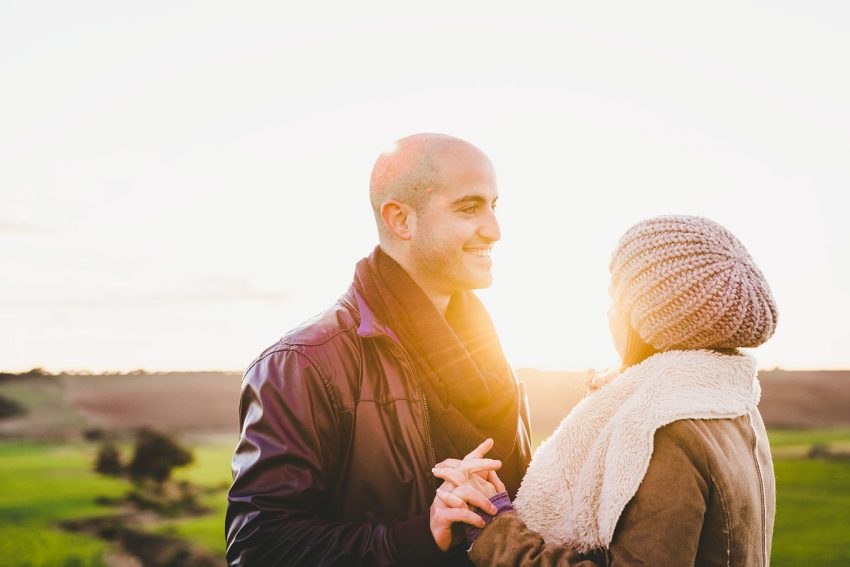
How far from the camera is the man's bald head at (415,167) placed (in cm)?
289

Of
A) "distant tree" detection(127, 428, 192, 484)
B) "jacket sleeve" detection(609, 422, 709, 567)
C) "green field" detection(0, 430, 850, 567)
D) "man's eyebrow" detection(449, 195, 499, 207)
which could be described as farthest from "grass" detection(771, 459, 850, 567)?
"distant tree" detection(127, 428, 192, 484)

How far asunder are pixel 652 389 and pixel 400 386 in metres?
1.04

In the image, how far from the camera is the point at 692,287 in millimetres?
1899

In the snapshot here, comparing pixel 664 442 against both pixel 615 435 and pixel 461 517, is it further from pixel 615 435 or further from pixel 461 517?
pixel 461 517

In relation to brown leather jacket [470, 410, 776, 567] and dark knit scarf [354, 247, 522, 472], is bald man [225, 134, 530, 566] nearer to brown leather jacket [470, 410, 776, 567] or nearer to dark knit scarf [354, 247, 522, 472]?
dark knit scarf [354, 247, 522, 472]

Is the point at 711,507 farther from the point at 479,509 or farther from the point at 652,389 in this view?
the point at 479,509

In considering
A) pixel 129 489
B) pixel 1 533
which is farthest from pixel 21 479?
pixel 129 489

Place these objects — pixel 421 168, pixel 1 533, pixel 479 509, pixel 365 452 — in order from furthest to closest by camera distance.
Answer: pixel 1 533 < pixel 421 168 < pixel 365 452 < pixel 479 509

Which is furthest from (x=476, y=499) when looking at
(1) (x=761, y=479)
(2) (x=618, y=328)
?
(1) (x=761, y=479)

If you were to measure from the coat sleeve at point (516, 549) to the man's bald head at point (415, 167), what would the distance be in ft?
4.65

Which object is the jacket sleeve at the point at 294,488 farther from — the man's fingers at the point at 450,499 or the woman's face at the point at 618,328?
the woman's face at the point at 618,328

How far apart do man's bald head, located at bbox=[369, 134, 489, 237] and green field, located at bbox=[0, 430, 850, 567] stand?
11.0m

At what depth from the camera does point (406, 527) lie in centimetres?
227

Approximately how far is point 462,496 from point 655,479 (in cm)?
62
